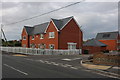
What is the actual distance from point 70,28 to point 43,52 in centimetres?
987

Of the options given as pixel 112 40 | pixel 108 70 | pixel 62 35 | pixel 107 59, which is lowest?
pixel 108 70

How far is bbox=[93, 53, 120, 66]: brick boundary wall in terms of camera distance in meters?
14.5

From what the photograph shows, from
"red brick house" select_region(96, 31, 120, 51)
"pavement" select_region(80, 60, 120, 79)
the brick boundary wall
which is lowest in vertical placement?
"pavement" select_region(80, 60, 120, 79)

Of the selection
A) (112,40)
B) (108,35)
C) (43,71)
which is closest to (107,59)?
(43,71)

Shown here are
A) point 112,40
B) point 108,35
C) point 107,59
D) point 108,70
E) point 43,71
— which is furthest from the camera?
point 108,35

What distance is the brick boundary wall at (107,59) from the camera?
14.5 metres

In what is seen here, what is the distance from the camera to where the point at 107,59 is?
15234 millimetres

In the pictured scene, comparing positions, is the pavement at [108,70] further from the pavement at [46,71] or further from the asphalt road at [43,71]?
the asphalt road at [43,71]

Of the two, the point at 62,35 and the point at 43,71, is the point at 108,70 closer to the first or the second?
the point at 43,71

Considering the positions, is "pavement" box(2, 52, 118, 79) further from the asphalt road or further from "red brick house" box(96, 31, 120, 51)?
"red brick house" box(96, 31, 120, 51)

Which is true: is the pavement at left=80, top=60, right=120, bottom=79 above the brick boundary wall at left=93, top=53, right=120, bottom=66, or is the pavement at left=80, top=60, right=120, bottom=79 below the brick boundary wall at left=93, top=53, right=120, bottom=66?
below

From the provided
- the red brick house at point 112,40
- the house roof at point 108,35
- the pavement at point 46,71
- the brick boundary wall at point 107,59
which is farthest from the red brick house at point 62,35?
the house roof at point 108,35

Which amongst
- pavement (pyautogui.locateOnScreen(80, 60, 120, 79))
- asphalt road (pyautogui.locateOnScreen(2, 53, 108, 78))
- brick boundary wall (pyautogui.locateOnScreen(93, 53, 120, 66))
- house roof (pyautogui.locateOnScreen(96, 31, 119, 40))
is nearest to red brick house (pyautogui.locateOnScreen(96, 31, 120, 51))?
house roof (pyautogui.locateOnScreen(96, 31, 119, 40))

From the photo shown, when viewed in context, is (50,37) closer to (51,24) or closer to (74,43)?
(51,24)
